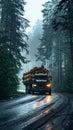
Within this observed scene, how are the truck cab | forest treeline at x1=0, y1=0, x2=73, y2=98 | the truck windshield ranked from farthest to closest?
the truck windshield
the truck cab
forest treeline at x1=0, y1=0, x2=73, y2=98

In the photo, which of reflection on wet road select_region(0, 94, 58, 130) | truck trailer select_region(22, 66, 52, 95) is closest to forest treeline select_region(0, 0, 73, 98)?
truck trailer select_region(22, 66, 52, 95)

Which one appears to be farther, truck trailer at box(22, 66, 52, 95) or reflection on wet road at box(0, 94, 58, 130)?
truck trailer at box(22, 66, 52, 95)

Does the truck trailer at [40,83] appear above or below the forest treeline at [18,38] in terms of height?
below

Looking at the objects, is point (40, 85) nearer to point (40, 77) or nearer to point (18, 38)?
point (40, 77)

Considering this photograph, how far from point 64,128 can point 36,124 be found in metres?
1.12

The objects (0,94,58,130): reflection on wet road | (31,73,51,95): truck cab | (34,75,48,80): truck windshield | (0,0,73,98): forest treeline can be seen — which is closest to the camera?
(0,94,58,130): reflection on wet road

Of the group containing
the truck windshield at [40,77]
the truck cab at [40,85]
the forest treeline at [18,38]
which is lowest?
the truck cab at [40,85]

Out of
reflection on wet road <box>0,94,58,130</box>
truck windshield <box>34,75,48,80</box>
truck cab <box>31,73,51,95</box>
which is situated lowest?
truck cab <box>31,73,51,95</box>

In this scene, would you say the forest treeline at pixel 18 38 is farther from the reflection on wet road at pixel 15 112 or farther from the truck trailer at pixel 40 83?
the reflection on wet road at pixel 15 112

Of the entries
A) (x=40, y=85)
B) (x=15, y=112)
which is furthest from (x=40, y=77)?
(x=15, y=112)

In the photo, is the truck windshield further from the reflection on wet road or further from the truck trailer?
the reflection on wet road

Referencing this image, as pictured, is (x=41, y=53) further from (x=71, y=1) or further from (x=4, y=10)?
(x=71, y=1)

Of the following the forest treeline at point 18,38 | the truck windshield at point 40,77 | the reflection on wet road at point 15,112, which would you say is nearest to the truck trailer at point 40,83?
the truck windshield at point 40,77

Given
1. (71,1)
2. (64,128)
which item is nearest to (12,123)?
(64,128)
